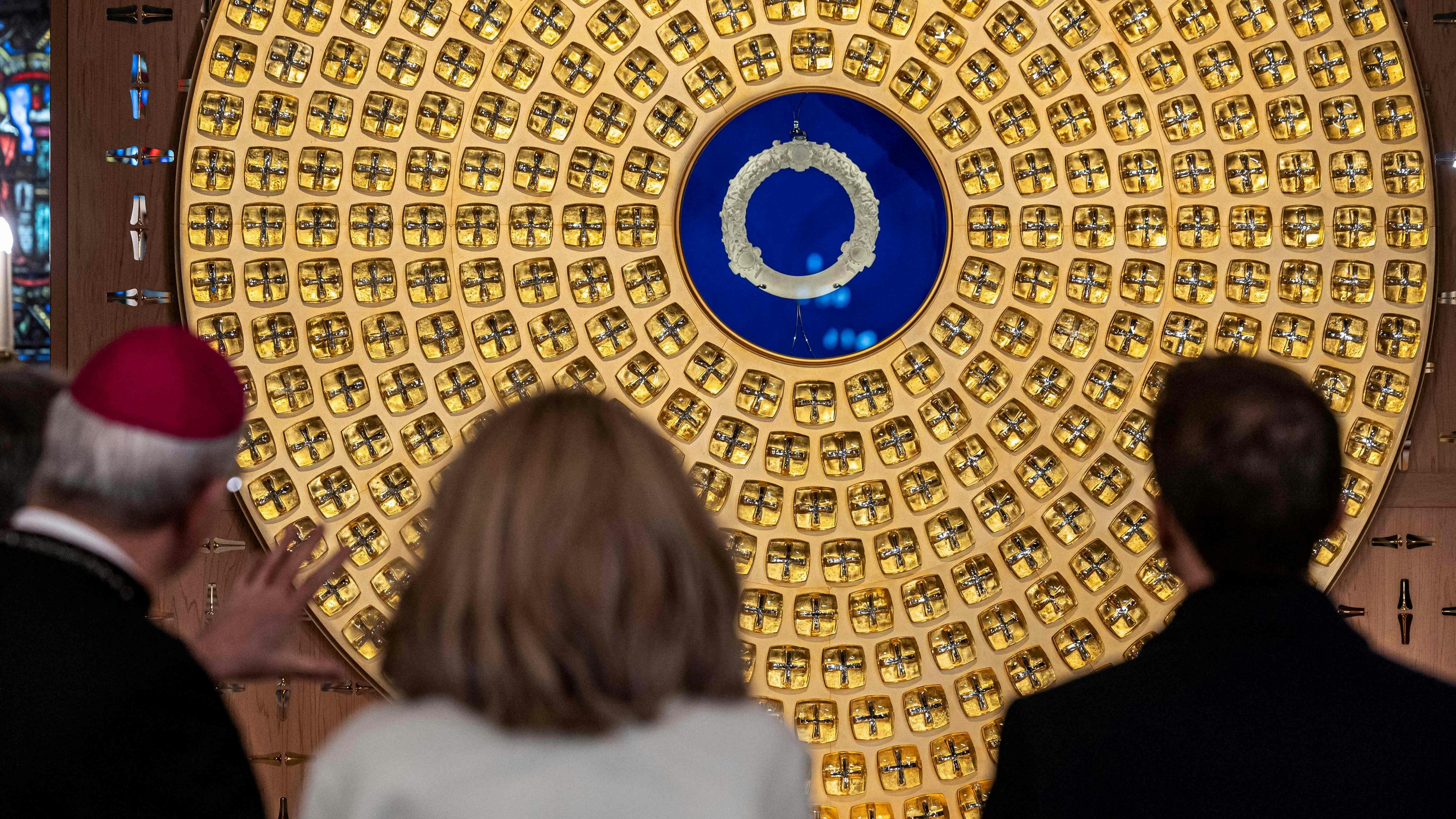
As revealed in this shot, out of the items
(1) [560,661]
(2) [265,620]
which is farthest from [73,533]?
(1) [560,661]

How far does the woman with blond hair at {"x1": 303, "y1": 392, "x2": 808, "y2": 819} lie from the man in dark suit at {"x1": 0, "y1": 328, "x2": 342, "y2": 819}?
643 millimetres

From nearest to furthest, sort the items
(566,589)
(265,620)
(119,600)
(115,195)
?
(566,589) → (119,600) → (265,620) → (115,195)

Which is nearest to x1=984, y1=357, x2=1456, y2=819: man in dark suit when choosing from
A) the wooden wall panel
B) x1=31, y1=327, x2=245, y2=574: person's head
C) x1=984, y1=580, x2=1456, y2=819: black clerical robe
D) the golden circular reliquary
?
x1=984, y1=580, x2=1456, y2=819: black clerical robe

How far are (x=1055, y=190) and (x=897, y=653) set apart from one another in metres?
1.83

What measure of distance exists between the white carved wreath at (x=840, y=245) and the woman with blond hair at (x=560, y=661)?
A: 314 cm

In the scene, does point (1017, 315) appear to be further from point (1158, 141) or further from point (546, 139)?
point (546, 139)

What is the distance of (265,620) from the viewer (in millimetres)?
2658

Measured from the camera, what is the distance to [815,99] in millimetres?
4617

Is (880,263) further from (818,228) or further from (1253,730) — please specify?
(1253,730)

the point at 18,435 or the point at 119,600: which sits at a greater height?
the point at 18,435

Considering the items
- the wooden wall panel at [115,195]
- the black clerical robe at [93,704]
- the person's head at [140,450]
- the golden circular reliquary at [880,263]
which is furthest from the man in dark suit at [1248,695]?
the wooden wall panel at [115,195]

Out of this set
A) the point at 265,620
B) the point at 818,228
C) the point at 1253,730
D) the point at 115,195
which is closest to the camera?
the point at 1253,730

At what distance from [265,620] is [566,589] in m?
1.44

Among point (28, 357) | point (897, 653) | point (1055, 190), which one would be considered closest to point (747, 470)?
point (897, 653)
